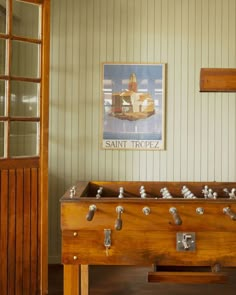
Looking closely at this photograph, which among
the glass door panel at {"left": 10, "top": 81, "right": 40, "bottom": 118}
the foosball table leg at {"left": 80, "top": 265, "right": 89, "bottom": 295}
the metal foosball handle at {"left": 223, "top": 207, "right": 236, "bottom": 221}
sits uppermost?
the glass door panel at {"left": 10, "top": 81, "right": 40, "bottom": 118}

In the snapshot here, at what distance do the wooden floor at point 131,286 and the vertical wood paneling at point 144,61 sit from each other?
700mm

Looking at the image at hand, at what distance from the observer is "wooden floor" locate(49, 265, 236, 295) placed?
3.14 m

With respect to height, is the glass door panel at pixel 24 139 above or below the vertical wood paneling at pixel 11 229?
above

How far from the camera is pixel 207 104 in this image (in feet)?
12.6

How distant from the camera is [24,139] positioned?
9.72 feet

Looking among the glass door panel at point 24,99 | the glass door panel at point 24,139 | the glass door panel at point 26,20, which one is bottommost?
the glass door panel at point 24,139

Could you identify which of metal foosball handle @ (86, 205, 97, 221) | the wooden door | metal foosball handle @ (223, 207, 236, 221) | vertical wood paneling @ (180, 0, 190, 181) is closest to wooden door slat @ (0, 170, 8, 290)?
the wooden door

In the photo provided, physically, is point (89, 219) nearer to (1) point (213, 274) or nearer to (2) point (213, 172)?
(1) point (213, 274)

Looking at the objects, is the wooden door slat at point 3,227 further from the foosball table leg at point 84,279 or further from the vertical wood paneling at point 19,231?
the foosball table leg at point 84,279

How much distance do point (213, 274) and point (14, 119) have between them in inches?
69.1

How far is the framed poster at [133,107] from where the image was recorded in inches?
150

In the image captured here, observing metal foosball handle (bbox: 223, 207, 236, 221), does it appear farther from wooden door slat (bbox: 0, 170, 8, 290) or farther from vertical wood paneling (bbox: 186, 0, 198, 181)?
vertical wood paneling (bbox: 186, 0, 198, 181)

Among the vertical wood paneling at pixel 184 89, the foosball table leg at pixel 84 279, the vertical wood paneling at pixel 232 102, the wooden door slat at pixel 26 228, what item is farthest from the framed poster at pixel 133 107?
the foosball table leg at pixel 84 279

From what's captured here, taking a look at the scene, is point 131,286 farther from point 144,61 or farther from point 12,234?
point 144,61
